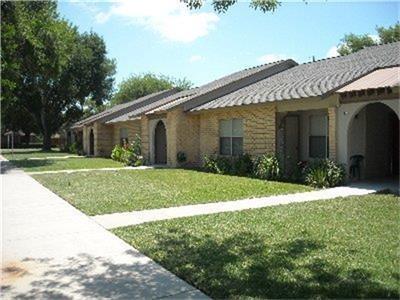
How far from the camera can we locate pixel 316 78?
698 inches

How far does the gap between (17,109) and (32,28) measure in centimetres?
3034

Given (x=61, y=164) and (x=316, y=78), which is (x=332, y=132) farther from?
(x=61, y=164)

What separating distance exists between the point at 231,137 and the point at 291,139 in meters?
3.68

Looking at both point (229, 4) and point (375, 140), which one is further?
point (375, 140)

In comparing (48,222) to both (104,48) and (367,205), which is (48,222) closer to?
(367,205)

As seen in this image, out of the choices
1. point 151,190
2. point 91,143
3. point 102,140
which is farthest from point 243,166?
point 91,143

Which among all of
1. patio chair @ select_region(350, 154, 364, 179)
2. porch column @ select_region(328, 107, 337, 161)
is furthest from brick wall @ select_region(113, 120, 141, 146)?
patio chair @ select_region(350, 154, 364, 179)

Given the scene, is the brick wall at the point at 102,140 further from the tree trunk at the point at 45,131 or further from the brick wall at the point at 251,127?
the tree trunk at the point at 45,131

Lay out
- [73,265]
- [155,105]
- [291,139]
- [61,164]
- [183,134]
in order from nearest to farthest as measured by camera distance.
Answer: [73,265] → [291,139] → [183,134] → [61,164] → [155,105]

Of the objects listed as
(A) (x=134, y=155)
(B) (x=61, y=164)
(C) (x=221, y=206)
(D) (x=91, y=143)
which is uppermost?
(D) (x=91, y=143)

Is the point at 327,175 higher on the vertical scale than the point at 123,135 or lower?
lower

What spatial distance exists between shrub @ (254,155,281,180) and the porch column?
2.31 meters

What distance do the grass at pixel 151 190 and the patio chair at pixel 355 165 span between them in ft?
6.11

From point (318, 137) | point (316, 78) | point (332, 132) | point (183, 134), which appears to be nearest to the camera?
point (332, 132)
